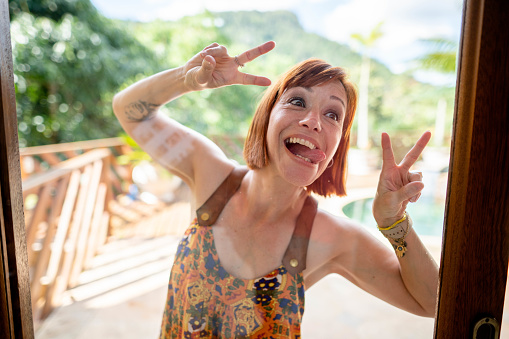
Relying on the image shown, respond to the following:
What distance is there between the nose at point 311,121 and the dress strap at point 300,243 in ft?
0.62

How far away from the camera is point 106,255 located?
1125 millimetres

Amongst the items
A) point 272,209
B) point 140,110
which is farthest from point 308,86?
point 140,110

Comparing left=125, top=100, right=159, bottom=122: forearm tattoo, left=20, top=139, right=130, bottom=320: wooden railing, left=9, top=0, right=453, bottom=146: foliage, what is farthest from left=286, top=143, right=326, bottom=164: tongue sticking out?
left=20, top=139, right=130, bottom=320: wooden railing

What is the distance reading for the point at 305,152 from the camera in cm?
70

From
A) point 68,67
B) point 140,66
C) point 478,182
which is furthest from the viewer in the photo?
point 68,67

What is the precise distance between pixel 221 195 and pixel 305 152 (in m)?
0.24

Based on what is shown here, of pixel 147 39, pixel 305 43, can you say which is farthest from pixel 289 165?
Answer: pixel 147 39

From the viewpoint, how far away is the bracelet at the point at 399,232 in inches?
27.9

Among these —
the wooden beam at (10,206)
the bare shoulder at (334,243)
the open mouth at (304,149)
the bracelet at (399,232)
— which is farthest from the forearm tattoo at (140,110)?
the bracelet at (399,232)

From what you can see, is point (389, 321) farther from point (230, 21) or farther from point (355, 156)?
point (230, 21)

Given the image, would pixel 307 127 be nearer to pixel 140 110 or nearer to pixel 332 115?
pixel 332 115

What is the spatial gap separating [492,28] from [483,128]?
0.51ft

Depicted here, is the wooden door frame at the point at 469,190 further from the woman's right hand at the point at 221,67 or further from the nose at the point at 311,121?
the woman's right hand at the point at 221,67

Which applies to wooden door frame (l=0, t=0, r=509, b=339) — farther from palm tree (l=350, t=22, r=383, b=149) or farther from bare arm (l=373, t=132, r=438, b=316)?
palm tree (l=350, t=22, r=383, b=149)
